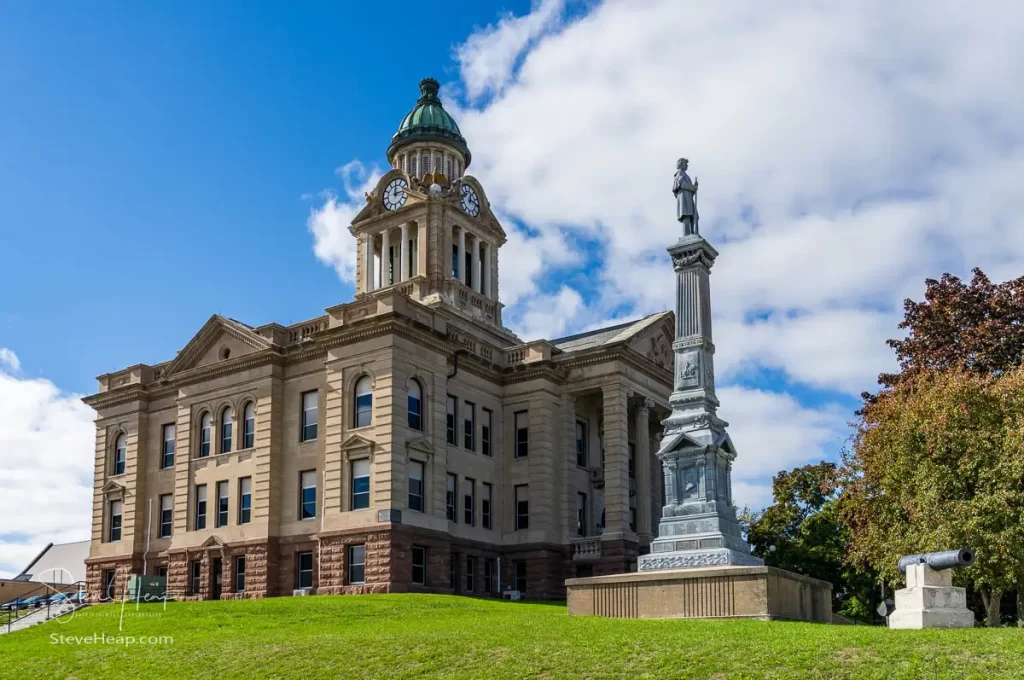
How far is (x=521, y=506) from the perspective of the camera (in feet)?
160

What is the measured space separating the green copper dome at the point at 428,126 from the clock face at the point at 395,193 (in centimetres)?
304

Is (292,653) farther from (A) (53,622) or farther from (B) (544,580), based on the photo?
(B) (544,580)

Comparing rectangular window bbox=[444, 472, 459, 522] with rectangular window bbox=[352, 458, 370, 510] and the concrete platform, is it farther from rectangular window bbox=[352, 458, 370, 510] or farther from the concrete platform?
the concrete platform

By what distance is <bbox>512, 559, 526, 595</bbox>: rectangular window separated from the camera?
157ft

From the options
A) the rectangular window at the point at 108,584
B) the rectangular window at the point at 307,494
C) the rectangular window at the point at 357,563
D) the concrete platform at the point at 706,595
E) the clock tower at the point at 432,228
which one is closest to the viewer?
the concrete platform at the point at 706,595

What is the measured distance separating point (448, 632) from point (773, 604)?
7071 millimetres

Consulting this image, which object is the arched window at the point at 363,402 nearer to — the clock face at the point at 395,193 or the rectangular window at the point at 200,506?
the rectangular window at the point at 200,506

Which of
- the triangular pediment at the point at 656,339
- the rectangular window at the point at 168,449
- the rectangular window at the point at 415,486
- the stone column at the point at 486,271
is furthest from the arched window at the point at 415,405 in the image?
the stone column at the point at 486,271

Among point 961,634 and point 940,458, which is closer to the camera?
point 961,634

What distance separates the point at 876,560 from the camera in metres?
35.8

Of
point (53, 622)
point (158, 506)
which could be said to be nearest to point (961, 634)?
point (53, 622)

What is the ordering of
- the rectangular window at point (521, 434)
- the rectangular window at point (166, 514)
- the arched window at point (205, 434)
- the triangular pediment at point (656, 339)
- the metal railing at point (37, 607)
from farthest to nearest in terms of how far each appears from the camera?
the triangular pediment at point (656, 339), the rectangular window at point (166, 514), the rectangular window at point (521, 434), the arched window at point (205, 434), the metal railing at point (37, 607)

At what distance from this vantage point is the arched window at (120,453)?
5234cm

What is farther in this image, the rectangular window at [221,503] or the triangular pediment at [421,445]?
the rectangular window at [221,503]
